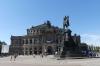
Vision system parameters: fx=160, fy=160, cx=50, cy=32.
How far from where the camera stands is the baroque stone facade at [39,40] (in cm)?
9862

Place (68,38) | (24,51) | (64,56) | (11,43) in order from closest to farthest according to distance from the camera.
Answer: (64,56) → (68,38) → (24,51) → (11,43)

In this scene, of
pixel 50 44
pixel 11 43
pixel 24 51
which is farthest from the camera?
pixel 11 43

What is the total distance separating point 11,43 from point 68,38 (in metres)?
82.6

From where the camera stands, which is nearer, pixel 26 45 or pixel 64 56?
pixel 64 56

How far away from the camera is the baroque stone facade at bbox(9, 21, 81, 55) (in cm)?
9862

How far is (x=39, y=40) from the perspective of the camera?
339ft

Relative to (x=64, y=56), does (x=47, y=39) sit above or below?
above

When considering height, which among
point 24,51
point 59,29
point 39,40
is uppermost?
point 59,29

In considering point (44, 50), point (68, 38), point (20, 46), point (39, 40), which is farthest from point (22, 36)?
point (68, 38)

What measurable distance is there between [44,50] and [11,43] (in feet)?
92.6

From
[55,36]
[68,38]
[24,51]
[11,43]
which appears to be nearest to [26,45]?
[24,51]

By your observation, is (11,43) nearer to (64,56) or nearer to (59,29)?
(59,29)

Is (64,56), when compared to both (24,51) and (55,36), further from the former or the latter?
(24,51)

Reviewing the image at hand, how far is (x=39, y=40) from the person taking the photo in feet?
339
